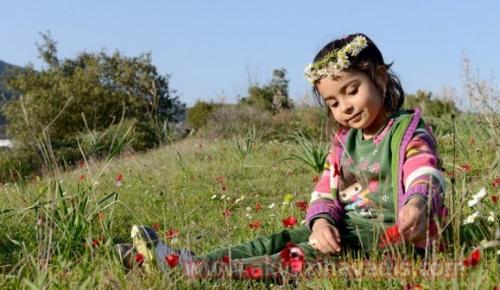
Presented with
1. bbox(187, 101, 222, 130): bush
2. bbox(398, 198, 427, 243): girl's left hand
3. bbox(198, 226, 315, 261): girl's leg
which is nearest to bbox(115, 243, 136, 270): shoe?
bbox(198, 226, 315, 261): girl's leg

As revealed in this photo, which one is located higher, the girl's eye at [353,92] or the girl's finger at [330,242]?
the girl's eye at [353,92]

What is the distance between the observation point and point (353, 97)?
8.75 ft

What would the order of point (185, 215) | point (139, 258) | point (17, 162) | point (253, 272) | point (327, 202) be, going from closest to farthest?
1. point (253, 272)
2. point (139, 258)
3. point (327, 202)
4. point (185, 215)
5. point (17, 162)

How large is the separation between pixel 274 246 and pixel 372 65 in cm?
87

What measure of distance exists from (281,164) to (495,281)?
18.6 feet

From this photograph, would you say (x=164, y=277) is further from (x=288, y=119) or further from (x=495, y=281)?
(x=288, y=119)

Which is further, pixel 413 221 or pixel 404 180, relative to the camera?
pixel 404 180

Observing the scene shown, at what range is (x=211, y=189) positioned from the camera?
545cm

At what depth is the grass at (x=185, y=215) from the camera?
6.18 feet

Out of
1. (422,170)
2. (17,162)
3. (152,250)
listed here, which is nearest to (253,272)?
(152,250)

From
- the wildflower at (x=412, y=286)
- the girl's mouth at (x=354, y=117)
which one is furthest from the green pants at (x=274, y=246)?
the wildflower at (x=412, y=286)

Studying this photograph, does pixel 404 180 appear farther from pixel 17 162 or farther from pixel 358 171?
pixel 17 162

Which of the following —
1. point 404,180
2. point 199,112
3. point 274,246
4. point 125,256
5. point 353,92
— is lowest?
point 274,246

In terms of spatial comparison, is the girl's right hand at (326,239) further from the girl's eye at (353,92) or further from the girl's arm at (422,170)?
the girl's eye at (353,92)
